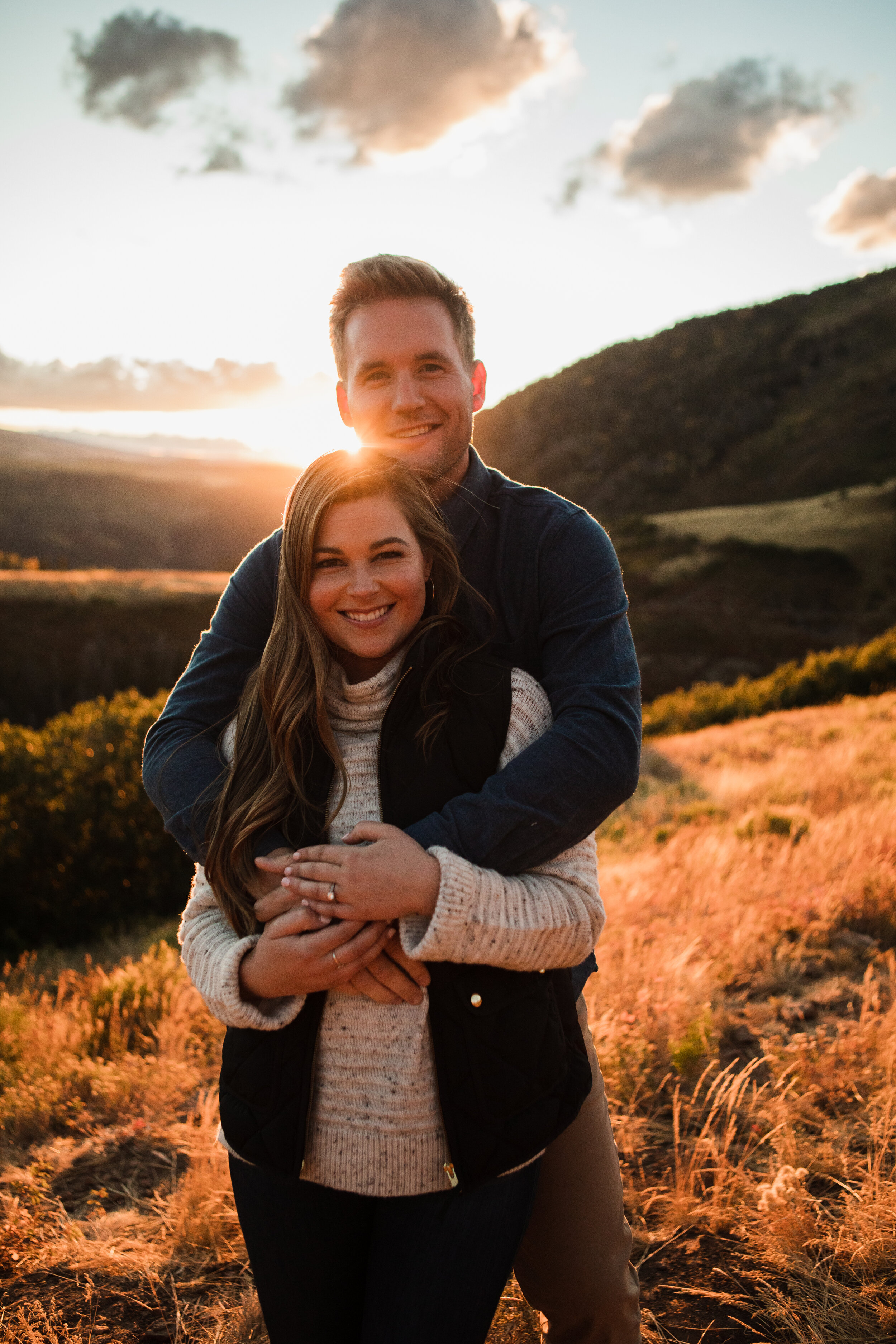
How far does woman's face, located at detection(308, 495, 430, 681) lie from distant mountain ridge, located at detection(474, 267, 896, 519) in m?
66.5

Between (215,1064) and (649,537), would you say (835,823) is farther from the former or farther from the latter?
(649,537)

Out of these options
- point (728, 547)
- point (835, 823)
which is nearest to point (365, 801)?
point (835, 823)

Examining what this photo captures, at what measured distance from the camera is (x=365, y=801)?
175cm

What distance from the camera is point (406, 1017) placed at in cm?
156

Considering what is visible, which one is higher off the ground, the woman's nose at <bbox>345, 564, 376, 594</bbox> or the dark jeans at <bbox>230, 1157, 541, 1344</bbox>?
the woman's nose at <bbox>345, 564, 376, 594</bbox>

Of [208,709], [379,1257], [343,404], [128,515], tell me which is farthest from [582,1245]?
[128,515]

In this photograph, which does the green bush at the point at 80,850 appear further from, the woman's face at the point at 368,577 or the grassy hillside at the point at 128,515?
the grassy hillside at the point at 128,515

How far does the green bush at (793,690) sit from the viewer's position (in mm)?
16641

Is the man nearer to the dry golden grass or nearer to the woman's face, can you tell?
the woman's face

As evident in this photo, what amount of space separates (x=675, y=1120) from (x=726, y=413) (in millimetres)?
93074

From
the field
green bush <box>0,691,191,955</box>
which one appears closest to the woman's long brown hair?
the field

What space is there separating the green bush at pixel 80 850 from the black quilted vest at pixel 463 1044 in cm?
825

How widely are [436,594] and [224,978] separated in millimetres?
1002

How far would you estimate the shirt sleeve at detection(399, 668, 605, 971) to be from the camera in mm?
1481
